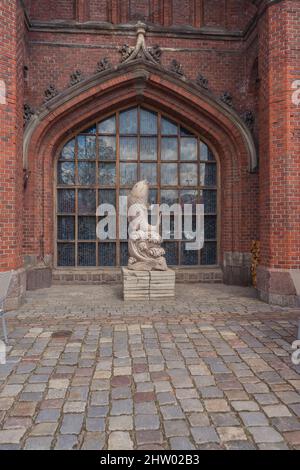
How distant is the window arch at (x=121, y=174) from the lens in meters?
9.18

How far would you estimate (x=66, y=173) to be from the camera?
9.18 meters

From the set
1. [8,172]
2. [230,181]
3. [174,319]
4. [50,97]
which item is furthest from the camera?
[230,181]

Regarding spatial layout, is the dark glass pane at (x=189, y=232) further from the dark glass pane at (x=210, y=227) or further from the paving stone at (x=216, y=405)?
the paving stone at (x=216, y=405)

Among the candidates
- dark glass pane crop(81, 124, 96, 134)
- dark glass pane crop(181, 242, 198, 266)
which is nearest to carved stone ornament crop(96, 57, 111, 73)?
dark glass pane crop(81, 124, 96, 134)

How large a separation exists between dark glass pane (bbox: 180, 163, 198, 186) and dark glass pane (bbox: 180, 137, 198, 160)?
0.21 metres

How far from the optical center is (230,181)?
904 centimetres

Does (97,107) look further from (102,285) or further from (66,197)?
(102,285)

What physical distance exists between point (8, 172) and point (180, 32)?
5.79 metres

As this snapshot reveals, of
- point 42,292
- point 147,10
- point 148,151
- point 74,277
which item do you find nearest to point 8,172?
point 42,292

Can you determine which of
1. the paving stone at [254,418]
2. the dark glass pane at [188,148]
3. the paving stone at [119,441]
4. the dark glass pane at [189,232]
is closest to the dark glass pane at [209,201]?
the dark glass pane at [189,232]

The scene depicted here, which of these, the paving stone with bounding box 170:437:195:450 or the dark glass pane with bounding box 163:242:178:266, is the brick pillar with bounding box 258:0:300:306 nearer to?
the dark glass pane with bounding box 163:242:178:266

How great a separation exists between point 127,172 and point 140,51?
2966mm

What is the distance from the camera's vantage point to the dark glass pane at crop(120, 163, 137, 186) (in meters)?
9.29

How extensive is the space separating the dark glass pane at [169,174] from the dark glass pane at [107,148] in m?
1.38
